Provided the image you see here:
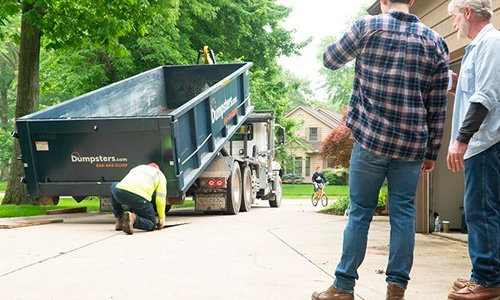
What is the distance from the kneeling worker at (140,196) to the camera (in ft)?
28.5

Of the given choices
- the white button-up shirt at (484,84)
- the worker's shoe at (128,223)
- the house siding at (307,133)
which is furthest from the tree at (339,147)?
the house siding at (307,133)

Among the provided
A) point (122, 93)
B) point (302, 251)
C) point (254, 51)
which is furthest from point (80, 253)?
point (254, 51)

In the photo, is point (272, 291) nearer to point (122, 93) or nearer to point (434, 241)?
point (434, 241)

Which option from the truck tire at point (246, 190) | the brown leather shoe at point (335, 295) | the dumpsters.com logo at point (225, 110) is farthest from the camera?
the truck tire at point (246, 190)

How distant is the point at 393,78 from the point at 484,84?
0.59 meters

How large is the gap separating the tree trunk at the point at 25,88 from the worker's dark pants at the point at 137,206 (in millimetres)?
5832

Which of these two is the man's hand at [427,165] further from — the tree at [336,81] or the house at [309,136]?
the tree at [336,81]

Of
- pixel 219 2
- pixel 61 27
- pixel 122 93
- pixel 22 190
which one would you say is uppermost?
pixel 219 2

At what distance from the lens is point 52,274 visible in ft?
16.1

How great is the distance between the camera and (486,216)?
3.74 m

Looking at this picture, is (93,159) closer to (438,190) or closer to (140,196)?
(140,196)

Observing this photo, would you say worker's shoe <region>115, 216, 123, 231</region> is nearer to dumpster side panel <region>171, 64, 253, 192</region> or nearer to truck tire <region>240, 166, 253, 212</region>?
dumpster side panel <region>171, 64, 253, 192</region>

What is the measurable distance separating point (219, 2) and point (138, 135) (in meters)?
12.8

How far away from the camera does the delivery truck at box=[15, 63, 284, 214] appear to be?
9.93 m
